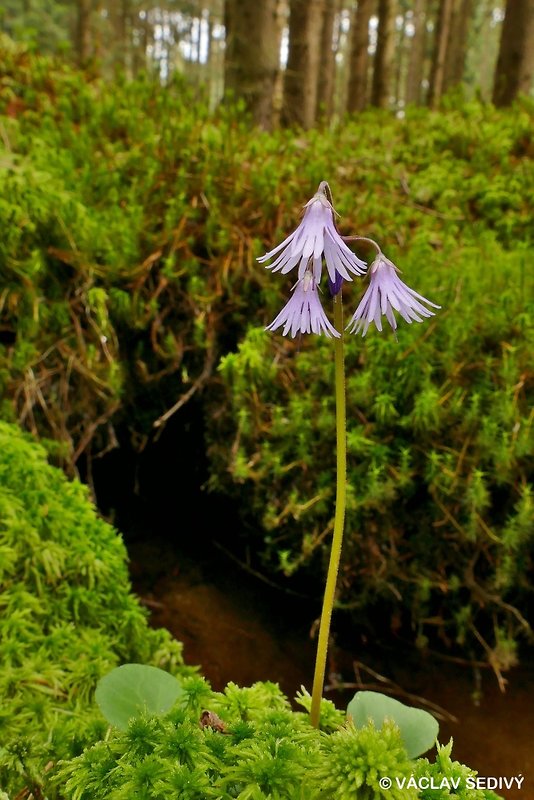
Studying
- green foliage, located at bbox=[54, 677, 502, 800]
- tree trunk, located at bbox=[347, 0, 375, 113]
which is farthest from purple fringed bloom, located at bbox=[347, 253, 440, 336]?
tree trunk, located at bbox=[347, 0, 375, 113]

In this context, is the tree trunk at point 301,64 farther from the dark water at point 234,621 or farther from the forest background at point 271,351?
the dark water at point 234,621

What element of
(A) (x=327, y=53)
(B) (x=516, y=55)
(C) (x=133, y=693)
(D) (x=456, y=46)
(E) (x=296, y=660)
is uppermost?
(D) (x=456, y=46)

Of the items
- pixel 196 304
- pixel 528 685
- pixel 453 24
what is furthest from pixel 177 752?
pixel 453 24

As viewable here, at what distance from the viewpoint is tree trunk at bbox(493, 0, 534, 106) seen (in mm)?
5855

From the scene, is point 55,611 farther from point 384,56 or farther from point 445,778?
point 384,56

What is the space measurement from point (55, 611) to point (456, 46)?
1469 centimetres

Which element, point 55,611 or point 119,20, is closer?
point 55,611

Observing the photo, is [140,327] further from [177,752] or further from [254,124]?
[254,124]

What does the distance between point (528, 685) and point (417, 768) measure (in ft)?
5.42

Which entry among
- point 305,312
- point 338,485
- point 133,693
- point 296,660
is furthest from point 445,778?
point 296,660

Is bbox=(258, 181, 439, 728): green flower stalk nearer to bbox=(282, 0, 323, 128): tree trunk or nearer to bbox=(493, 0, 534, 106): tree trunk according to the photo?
bbox=(282, 0, 323, 128): tree trunk

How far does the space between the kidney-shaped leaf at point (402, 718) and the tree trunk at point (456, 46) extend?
526 inches

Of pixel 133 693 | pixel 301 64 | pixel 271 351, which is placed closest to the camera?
pixel 133 693

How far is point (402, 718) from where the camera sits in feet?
4.42
